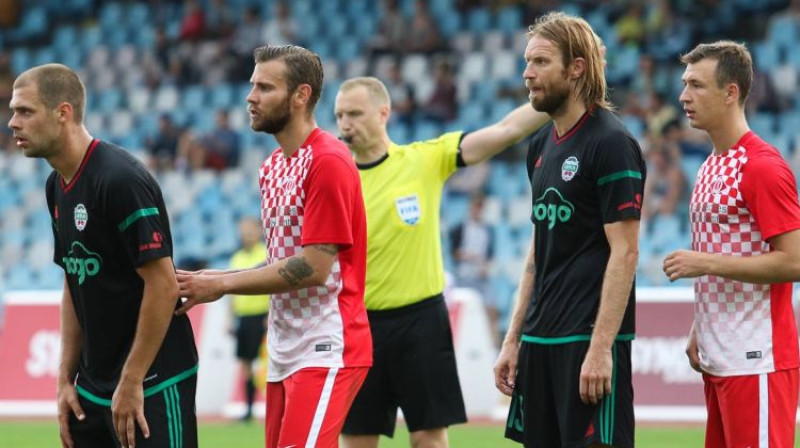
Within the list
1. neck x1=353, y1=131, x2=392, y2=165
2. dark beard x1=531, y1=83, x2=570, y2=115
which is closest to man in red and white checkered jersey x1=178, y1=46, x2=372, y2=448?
dark beard x1=531, y1=83, x2=570, y2=115

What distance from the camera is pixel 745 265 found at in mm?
5426

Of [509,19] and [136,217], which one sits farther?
[509,19]

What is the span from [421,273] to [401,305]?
22 centimetres

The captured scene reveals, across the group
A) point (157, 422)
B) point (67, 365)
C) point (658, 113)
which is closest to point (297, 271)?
point (157, 422)

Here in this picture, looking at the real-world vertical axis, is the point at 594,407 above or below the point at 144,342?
below

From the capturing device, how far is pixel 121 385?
17.2 ft

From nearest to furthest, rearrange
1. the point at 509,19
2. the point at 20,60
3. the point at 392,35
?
the point at 509,19 → the point at 392,35 → the point at 20,60

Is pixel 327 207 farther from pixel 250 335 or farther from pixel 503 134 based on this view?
pixel 250 335

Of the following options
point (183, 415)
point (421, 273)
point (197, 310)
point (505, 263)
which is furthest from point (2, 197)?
point (183, 415)

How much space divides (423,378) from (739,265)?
2.48m

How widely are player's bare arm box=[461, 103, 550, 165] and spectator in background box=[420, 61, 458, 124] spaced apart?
425 inches

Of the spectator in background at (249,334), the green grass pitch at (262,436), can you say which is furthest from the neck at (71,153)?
the spectator in background at (249,334)

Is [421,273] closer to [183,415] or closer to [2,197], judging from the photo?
[183,415]

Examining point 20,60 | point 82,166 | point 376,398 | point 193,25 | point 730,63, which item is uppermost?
point 193,25
